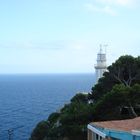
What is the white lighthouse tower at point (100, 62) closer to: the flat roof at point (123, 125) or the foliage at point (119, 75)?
the foliage at point (119, 75)

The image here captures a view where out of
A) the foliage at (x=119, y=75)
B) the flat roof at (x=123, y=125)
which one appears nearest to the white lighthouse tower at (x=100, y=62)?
the foliage at (x=119, y=75)

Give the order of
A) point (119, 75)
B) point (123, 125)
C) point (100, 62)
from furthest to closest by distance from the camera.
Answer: point (100, 62), point (119, 75), point (123, 125)

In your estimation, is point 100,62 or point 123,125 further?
point 100,62

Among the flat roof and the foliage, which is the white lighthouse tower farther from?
the flat roof

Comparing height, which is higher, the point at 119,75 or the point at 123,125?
the point at 119,75

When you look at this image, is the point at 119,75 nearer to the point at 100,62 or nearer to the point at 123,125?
the point at 123,125

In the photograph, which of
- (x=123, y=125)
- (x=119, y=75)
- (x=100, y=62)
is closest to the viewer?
(x=123, y=125)

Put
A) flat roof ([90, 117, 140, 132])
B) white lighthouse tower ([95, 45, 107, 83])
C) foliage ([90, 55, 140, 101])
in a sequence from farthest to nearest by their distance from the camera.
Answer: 1. white lighthouse tower ([95, 45, 107, 83])
2. foliage ([90, 55, 140, 101])
3. flat roof ([90, 117, 140, 132])

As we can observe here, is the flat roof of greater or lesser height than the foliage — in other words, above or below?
below

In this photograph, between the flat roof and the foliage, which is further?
the foliage

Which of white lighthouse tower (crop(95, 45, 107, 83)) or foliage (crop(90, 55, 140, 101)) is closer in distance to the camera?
foliage (crop(90, 55, 140, 101))

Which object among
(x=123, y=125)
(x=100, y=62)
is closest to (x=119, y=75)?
(x=123, y=125)

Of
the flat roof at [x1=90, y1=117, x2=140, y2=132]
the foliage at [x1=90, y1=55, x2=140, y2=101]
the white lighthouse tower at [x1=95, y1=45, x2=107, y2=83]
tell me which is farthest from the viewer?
the white lighthouse tower at [x1=95, y1=45, x2=107, y2=83]

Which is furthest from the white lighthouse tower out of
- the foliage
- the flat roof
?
the flat roof
